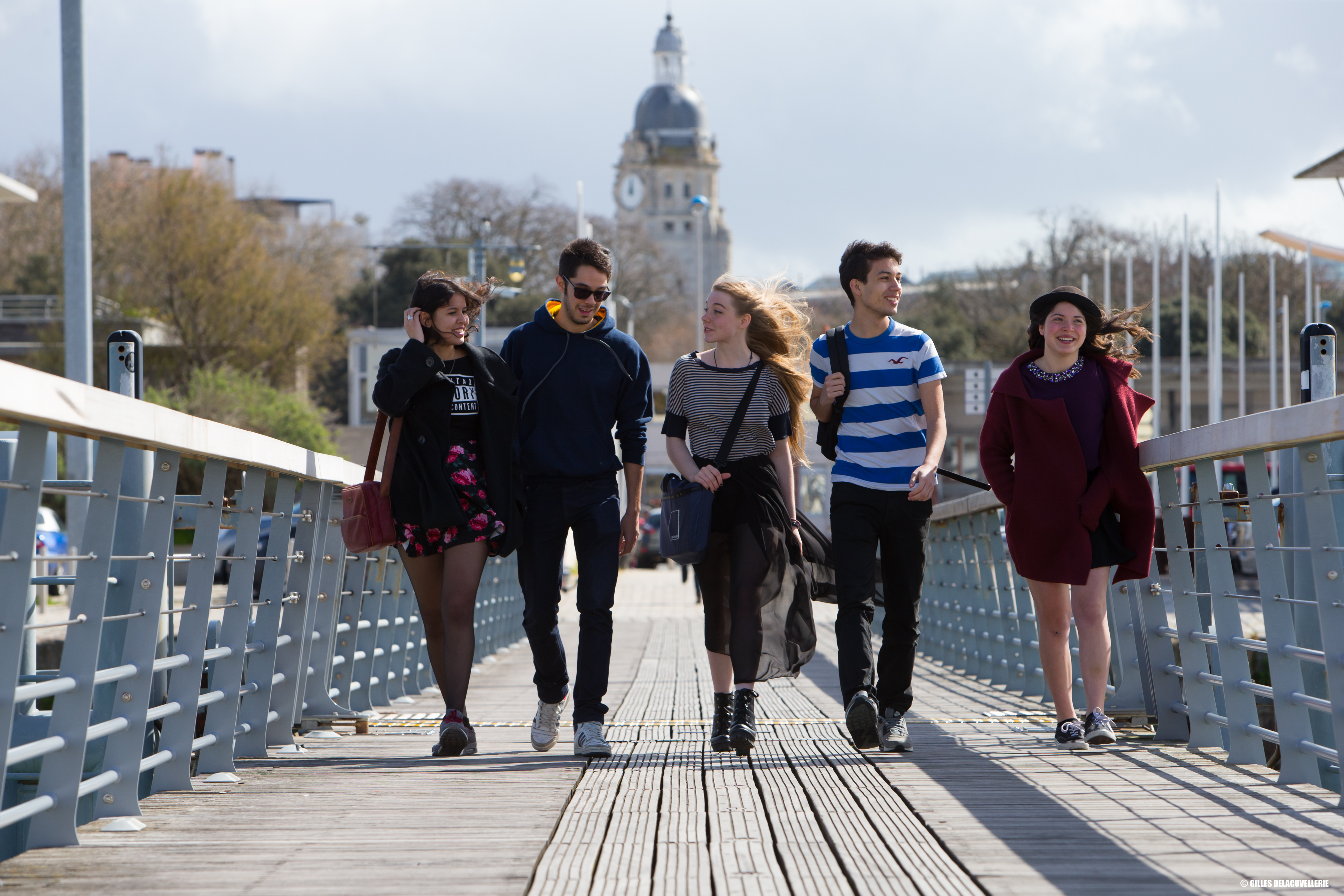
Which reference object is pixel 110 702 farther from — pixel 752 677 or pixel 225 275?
pixel 225 275

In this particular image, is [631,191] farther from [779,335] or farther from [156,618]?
[156,618]

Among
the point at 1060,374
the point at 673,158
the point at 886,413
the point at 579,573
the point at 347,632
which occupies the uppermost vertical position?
the point at 673,158

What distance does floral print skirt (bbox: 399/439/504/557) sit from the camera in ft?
17.8

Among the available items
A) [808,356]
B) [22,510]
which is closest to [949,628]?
[808,356]

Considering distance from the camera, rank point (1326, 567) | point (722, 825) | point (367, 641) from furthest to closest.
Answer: point (367, 641)
point (1326, 567)
point (722, 825)

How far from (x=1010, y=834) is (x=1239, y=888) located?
0.70m

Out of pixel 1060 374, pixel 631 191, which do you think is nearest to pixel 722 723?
pixel 1060 374

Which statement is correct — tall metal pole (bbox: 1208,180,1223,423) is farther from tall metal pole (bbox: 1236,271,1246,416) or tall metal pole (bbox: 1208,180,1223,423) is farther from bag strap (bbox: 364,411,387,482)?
bag strap (bbox: 364,411,387,482)

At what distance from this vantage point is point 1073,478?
17.3 feet

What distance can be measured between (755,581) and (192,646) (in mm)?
1956

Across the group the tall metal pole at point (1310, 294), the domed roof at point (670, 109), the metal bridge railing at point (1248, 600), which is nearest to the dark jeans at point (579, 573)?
the metal bridge railing at point (1248, 600)

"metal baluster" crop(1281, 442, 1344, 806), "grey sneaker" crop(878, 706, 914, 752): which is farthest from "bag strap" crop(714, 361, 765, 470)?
"metal baluster" crop(1281, 442, 1344, 806)

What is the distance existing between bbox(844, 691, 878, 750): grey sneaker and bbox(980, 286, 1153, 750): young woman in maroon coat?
26.6 inches

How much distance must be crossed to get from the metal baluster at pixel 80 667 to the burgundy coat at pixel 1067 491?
2845mm
